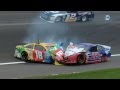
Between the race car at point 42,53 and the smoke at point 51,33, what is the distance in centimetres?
554

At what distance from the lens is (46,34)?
2659cm

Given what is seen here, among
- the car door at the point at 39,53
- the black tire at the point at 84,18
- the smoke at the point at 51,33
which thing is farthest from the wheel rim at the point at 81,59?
the black tire at the point at 84,18

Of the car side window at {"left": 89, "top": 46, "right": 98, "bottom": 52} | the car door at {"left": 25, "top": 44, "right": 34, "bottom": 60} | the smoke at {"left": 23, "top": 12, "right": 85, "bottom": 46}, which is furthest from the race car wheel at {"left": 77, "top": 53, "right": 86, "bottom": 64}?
the smoke at {"left": 23, "top": 12, "right": 85, "bottom": 46}

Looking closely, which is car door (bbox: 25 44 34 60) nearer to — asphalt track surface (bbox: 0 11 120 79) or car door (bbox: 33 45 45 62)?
car door (bbox: 33 45 45 62)

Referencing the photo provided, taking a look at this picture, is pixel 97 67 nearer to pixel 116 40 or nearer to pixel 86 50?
pixel 86 50

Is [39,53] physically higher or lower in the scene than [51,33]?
lower

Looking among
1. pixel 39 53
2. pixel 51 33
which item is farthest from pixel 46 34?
pixel 39 53

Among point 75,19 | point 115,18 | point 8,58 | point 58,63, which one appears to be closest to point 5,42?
point 8,58

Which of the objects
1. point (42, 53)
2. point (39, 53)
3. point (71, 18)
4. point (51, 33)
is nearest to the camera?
point (42, 53)

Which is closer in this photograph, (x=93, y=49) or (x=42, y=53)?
(x=42, y=53)

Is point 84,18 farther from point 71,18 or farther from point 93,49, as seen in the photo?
point 93,49

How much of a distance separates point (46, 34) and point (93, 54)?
28.0 feet

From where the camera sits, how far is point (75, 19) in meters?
32.0
